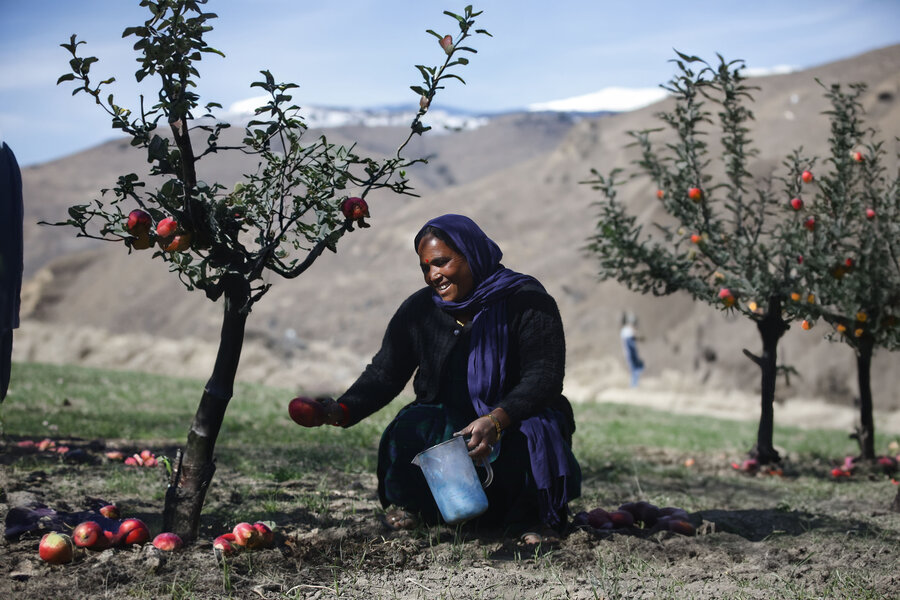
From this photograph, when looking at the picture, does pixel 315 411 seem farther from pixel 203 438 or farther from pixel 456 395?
pixel 456 395

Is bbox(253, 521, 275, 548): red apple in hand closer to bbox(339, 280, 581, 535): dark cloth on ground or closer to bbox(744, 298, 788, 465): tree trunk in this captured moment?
bbox(339, 280, 581, 535): dark cloth on ground

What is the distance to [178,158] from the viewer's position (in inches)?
130

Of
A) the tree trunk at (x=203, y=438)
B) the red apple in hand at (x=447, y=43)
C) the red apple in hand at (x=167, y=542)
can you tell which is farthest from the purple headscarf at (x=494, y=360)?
the red apple in hand at (x=167, y=542)

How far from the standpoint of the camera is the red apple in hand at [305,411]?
3574 millimetres

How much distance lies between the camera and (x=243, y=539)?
11.1 ft

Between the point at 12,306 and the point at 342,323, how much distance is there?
23.7 metres

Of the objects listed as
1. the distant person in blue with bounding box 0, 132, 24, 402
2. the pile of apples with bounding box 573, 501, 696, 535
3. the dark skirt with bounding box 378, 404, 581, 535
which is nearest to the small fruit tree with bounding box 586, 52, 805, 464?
the pile of apples with bounding box 573, 501, 696, 535

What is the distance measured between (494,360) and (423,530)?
848 mm

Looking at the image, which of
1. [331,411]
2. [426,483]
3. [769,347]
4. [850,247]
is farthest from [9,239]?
[850,247]

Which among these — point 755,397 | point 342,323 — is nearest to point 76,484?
point 755,397

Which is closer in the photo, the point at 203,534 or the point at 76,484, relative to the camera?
the point at 203,534

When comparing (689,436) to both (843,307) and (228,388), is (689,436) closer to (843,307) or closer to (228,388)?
(843,307)

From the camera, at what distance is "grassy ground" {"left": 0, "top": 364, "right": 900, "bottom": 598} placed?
10.4 feet

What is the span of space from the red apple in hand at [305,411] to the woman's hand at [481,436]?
63cm
